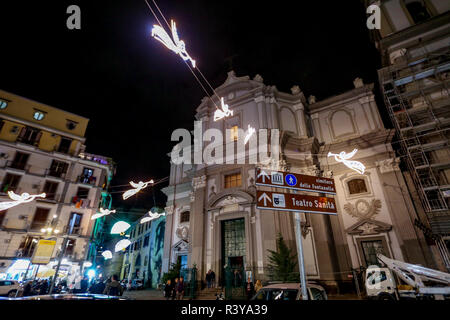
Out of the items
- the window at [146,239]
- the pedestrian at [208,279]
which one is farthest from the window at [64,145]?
the pedestrian at [208,279]

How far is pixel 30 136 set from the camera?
2738 cm

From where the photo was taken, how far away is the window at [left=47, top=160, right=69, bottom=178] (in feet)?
89.2

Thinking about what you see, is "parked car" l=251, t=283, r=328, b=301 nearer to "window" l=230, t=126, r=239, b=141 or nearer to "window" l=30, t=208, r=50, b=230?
"window" l=230, t=126, r=239, b=141

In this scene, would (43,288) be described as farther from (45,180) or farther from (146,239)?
(146,239)

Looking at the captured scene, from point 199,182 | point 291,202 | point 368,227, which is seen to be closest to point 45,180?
point 199,182

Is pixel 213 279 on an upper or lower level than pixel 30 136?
lower

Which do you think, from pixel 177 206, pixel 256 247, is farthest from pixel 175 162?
pixel 256 247

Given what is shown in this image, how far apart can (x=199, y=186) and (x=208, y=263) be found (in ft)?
20.3

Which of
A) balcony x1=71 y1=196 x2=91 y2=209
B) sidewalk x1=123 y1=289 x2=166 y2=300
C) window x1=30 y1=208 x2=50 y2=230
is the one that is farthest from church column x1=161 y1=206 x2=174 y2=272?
window x1=30 y1=208 x2=50 y2=230

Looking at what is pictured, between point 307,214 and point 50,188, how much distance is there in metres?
27.9

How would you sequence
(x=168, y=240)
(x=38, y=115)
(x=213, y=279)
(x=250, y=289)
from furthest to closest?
(x=38, y=115), (x=168, y=240), (x=213, y=279), (x=250, y=289)

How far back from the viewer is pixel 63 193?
Result: 2708 centimetres

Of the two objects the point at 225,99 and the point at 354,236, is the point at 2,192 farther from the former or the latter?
the point at 354,236
